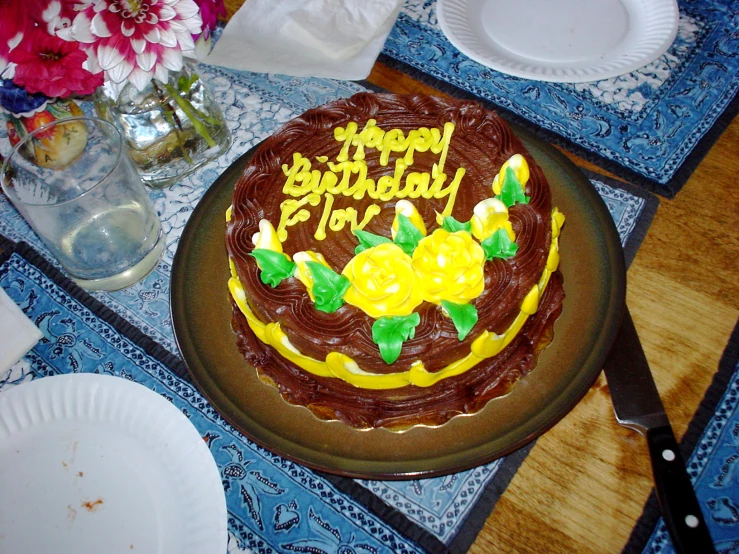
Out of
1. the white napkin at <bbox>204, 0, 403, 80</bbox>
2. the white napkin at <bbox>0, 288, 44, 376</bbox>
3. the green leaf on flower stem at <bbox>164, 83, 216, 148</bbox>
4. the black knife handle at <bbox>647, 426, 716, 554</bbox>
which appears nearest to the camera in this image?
the black knife handle at <bbox>647, 426, 716, 554</bbox>

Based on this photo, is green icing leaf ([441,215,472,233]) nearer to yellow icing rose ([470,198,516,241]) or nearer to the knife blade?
yellow icing rose ([470,198,516,241])

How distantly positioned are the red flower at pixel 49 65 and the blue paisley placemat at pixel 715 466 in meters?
1.32

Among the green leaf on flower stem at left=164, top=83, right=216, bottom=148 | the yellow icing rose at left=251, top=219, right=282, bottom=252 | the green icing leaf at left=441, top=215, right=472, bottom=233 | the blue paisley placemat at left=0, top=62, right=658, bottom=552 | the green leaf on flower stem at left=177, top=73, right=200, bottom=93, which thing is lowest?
the blue paisley placemat at left=0, top=62, right=658, bottom=552

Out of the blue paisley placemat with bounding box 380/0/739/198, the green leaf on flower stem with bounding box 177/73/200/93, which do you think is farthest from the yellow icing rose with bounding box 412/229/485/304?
the green leaf on flower stem with bounding box 177/73/200/93

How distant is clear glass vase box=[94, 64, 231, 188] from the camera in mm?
1462

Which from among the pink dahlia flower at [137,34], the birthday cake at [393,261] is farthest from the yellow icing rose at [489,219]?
the pink dahlia flower at [137,34]

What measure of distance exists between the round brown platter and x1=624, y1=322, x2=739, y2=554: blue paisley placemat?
0.76 ft

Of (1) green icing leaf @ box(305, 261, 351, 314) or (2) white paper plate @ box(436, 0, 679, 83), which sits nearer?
(1) green icing leaf @ box(305, 261, 351, 314)

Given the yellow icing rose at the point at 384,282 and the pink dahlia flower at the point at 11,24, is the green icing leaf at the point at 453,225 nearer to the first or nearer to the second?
the yellow icing rose at the point at 384,282

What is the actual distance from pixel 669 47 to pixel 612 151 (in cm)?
40

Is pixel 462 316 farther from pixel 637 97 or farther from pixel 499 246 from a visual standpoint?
pixel 637 97

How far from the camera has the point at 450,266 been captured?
3.36 feet

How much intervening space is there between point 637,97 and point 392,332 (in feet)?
3.49

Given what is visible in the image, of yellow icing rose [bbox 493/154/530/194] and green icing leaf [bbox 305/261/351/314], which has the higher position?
yellow icing rose [bbox 493/154/530/194]
